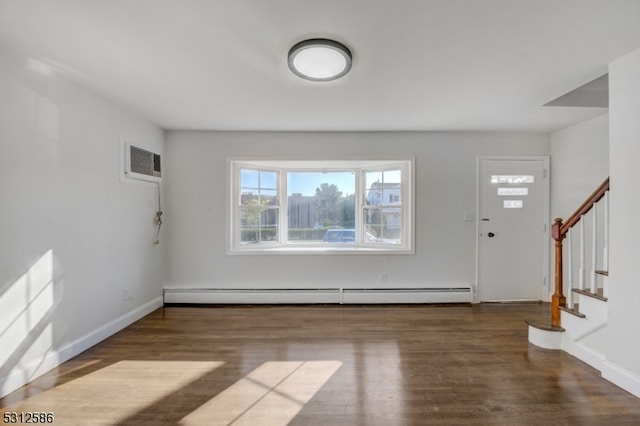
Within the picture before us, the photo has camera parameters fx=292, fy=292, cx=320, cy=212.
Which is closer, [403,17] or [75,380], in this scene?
[403,17]

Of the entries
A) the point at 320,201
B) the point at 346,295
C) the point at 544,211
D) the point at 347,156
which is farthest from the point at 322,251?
the point at 544,211

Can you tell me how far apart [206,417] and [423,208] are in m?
3.20

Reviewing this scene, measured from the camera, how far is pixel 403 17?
1.59m

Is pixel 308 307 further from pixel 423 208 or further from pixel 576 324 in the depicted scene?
pixel 576 324

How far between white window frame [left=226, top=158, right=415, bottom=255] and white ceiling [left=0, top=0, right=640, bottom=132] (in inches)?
39.1

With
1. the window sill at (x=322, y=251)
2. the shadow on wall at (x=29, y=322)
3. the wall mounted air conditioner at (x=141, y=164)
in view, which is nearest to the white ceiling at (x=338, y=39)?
the wall mounted air conditioner at (x=141, y=164)

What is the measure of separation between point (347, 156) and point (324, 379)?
263 cm

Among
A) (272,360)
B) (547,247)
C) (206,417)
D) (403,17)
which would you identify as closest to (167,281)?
(272,360)

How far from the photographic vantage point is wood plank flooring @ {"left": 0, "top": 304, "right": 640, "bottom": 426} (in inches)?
68.5

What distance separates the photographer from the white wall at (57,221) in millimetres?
1938

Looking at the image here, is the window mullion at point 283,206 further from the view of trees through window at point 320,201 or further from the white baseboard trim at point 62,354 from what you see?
the white baseboard trim at point 62,354

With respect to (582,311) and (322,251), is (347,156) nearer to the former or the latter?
(322,251)

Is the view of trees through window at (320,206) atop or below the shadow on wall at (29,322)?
atop

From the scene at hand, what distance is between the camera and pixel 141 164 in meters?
3.25
